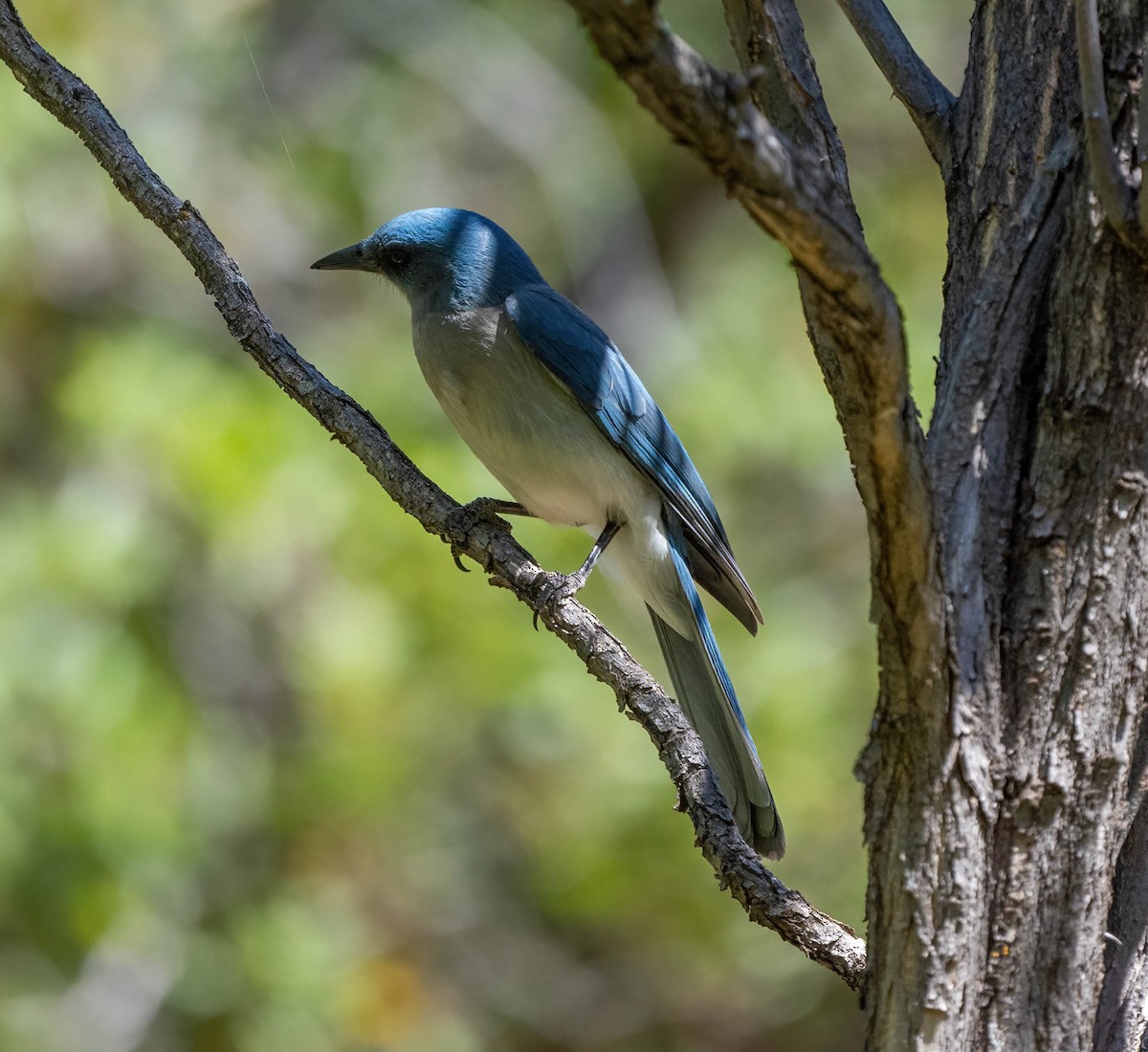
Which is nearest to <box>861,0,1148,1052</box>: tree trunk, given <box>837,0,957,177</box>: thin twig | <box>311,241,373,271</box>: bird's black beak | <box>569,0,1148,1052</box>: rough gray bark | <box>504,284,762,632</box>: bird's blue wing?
<box>569,0,1148,1052</box>: rough gray bark

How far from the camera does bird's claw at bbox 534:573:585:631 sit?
3004 millimetres

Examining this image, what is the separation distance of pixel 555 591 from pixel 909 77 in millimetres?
1356

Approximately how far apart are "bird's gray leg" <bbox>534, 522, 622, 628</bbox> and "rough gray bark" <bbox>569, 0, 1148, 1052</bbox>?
1097mm

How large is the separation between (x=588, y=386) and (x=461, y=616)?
1892 mm

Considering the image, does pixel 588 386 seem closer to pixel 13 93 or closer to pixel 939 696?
pixel 939 696

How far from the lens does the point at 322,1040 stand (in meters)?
5.36

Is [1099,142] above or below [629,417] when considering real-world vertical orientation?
below

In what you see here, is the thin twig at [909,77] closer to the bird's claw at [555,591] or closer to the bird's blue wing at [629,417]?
the bird's claw at [555,591]

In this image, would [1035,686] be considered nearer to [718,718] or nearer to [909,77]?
[909,77]

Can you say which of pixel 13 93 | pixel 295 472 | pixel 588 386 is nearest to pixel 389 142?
pixel 13 93

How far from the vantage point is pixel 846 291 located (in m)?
1.64

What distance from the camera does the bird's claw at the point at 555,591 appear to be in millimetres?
3004

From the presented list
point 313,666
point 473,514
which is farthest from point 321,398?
point 313,666

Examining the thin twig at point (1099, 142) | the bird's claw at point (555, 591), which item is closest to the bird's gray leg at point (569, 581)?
the bird's claw at point (555, 591)
